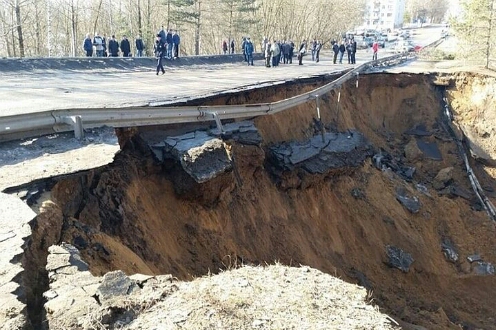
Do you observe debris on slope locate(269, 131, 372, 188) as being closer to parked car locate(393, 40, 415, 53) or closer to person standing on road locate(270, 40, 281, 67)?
person standing on road locate(270, 40, 281, 67)

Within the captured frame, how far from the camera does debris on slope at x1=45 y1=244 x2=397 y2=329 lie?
356cm

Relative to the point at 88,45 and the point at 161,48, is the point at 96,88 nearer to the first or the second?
the point at 161,48

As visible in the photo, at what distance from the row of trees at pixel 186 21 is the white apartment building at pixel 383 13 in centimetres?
7460

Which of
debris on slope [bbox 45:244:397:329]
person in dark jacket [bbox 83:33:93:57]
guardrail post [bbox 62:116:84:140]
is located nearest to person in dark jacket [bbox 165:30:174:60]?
person in dark jacket [bbox 83:33:93:57]

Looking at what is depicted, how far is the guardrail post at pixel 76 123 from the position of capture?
7.29 metres

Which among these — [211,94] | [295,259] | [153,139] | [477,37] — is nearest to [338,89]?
[211,94]

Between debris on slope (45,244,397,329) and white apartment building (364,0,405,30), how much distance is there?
123m

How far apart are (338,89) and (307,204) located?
7003mm

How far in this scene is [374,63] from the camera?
76.6 ft

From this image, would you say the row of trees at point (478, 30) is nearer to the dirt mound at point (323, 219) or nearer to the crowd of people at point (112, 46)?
the dirt mound at point (323, 219)

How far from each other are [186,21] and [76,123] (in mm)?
29031

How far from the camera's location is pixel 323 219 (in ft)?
41.3

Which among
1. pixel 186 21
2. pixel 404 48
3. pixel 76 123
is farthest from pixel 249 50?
pixel 404 48

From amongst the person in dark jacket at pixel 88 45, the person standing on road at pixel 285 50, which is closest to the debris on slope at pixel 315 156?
the person in dark jacket at pixel 88 45
